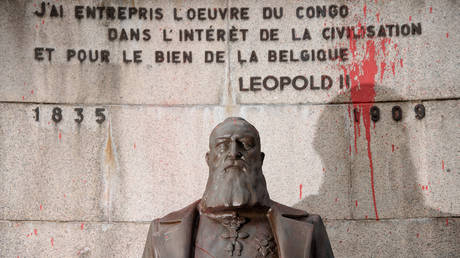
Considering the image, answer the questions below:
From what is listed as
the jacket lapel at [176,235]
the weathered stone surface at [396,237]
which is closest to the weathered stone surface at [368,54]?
the weathered stone surface at [396,237]

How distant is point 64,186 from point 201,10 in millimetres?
2502

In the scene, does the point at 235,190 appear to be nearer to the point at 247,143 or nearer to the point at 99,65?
the point at 247,143

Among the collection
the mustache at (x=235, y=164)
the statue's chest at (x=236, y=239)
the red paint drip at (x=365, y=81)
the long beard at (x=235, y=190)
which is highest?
the red paint drip at (x=365, y=81)

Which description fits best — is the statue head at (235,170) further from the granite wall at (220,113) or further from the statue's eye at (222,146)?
the granite wall at (220,113)

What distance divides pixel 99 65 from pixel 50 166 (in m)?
1.25

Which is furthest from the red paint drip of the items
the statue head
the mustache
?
the mustache

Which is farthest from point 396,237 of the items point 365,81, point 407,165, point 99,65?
point 99,65

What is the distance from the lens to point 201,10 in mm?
6613

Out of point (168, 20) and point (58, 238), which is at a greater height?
point (168, 20)

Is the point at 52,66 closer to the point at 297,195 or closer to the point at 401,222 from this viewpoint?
the point at 297,195

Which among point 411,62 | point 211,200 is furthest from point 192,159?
point 411,62

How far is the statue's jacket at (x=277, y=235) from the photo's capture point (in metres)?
4.22

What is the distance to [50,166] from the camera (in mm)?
6367

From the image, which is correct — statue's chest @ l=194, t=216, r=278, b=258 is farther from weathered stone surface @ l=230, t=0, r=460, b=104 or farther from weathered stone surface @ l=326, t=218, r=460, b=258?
weathered stone surface @ l=230, t=0, r=460, b=104
